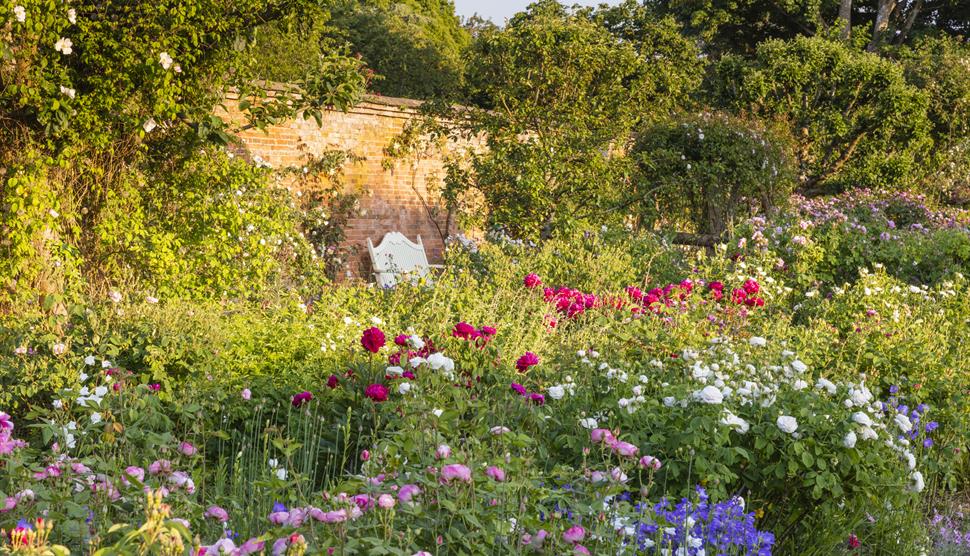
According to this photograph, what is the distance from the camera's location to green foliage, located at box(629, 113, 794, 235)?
31.6 ft

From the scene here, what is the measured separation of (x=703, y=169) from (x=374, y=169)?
3.43 m

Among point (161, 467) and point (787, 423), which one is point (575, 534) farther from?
point (787, 423)

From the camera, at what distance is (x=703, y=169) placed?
31.5 ft

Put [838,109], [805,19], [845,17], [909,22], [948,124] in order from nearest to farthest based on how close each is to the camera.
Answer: [838,109] → [948,124] → [845,17] → [805,19] → [909,22]

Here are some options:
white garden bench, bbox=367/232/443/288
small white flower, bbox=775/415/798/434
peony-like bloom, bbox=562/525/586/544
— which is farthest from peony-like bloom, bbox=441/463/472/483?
white garden bench, bbox=367/232/443/288

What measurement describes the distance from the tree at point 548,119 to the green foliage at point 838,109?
5.89m

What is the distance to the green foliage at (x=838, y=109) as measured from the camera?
13352 mm

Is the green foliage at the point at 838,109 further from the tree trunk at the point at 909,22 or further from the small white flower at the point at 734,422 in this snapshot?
the small white flower at the point at 734,422

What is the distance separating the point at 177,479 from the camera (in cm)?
203

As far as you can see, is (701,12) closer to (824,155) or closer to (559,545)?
(824,155)

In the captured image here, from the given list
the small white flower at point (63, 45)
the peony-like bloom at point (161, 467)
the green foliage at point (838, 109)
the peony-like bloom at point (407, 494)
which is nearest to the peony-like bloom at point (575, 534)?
the peony-like bloom at point (407, 494)

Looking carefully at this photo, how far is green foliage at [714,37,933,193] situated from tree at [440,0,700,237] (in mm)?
5893

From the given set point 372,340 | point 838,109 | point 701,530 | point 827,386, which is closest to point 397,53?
point 838,109

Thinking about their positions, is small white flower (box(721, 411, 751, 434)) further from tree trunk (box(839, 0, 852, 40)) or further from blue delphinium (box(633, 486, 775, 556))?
tree trunk (box(839, 0, 852, 40))
